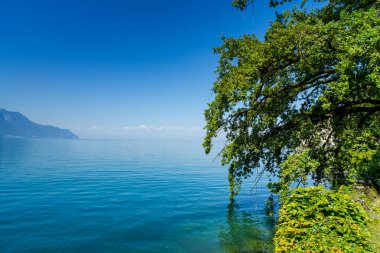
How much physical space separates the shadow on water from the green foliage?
8.08 m

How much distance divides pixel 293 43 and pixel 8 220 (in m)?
24.4

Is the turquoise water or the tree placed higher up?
the tree

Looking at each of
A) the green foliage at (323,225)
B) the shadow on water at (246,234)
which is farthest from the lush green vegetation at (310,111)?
the shadow on water at (246,234)

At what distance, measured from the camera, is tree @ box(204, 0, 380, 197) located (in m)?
10.9

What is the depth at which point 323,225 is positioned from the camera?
261 inches

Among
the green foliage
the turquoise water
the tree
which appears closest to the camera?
the green foliage

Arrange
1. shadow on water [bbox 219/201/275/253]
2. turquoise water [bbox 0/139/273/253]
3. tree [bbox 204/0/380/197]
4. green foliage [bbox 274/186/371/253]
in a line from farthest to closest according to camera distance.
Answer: turquoise water [bbox 0/139/273/253] → shadow on water [bbox 219/201/275/253] → tree [bbox 204/0/380/197] → green foliage [bbox 274/186/371/253]

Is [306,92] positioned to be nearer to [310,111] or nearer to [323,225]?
[310,111]

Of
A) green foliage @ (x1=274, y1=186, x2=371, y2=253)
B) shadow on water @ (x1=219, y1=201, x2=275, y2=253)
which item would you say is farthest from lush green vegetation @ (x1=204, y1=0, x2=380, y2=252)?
shadow on water @ (x1=219, y1=201, x2=275, y2=253)

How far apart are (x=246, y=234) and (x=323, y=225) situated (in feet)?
37.9

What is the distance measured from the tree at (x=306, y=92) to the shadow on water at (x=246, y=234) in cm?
357

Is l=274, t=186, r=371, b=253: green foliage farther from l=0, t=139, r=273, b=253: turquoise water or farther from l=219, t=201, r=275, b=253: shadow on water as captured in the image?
l=0, t=139, r=273, b=253: turquoise water

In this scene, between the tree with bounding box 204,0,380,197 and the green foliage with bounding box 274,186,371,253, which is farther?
the tree with bounding box 204,0,380,197

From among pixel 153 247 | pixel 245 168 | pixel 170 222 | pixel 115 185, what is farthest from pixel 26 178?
pixel 245 168
